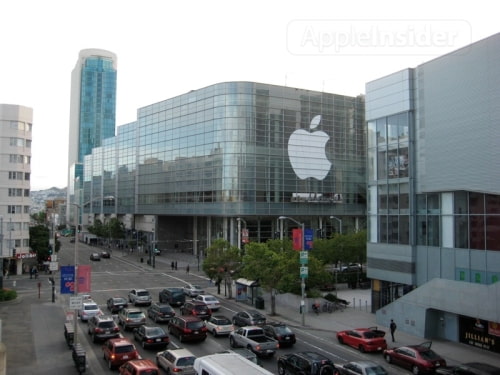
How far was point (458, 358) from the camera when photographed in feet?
86.0

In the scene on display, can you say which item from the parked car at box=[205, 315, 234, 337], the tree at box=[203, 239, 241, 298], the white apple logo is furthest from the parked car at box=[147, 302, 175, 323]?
the white apple logo

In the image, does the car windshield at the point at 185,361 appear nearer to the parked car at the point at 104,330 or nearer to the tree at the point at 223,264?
the parked car at the point at 104,330

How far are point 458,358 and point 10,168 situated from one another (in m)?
57.7

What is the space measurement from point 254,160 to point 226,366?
63.2 m

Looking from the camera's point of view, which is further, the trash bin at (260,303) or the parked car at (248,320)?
the trash bin at (260,303)

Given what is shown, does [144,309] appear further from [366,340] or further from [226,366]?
[226,366]

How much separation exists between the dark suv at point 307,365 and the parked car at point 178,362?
4.51 m

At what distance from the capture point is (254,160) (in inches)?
3071

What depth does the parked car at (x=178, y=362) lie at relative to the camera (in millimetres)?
20594

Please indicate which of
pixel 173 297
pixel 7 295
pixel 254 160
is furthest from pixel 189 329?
pixel 254 160

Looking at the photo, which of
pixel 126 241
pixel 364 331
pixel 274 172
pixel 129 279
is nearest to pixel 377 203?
pixel 364 331

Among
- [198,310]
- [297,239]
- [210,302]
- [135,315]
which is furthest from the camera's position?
[210,302]

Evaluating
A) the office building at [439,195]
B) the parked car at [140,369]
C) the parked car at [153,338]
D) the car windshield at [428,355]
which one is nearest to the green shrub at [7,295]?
the parked car at [153,338]

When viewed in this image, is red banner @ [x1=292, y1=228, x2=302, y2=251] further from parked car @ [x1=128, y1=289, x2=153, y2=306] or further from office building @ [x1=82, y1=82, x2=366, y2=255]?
office building @ [x1=82, y1=82, x2=366, y2=255]
